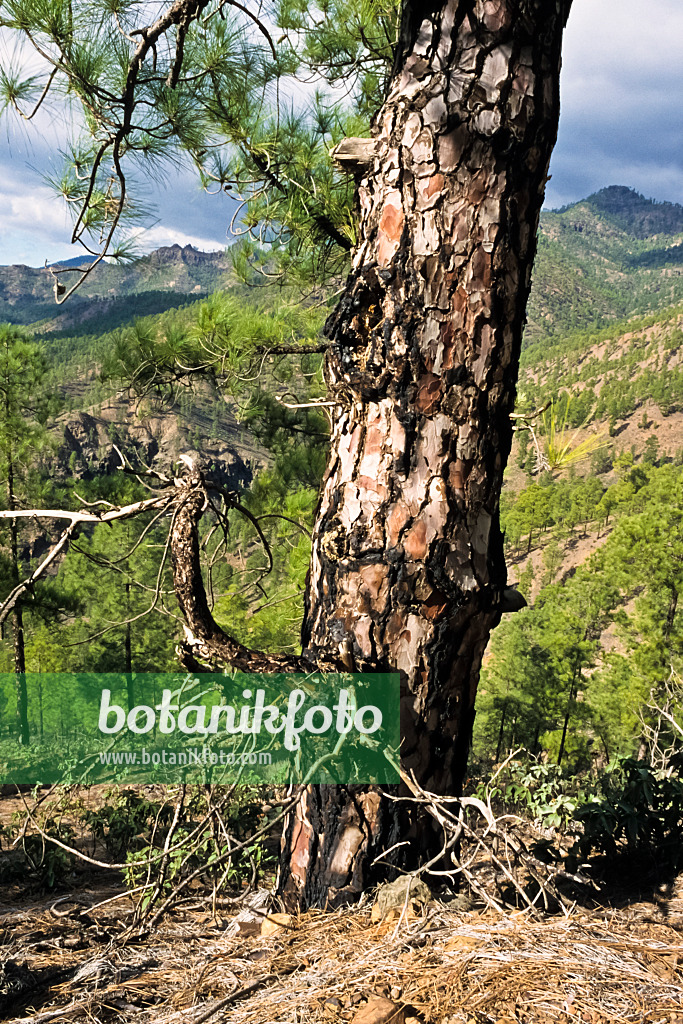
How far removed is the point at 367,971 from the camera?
1.29 m

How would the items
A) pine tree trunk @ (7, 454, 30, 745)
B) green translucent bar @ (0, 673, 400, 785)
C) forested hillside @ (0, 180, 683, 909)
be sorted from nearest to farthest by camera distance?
1. green translucent bar @ (0, 673, 400, 785)
2. forested hillside @ (0, 180, 683, 909)
3. pine tree trunk @ (7, 454, 30, 745)

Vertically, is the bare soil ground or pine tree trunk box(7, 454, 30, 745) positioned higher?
the bare soil ground

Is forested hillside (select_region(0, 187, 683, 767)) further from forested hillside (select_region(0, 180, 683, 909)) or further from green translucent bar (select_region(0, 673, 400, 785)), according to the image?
green translucent bar (select_region(0, 673, 400, 785))

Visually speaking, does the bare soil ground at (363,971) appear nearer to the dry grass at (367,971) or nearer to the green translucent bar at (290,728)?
the dry grass at (367,971)

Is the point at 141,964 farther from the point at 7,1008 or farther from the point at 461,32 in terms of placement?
the point at 461,32

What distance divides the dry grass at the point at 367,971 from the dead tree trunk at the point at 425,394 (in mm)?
227

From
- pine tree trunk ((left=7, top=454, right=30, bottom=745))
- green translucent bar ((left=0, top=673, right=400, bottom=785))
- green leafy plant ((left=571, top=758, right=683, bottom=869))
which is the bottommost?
pine tree trunk ((left=7, top=454, right=30, bottom=745))

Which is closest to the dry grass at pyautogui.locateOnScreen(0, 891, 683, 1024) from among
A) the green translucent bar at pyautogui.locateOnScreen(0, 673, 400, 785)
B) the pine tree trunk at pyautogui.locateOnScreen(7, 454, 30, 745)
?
the green translucent bar at pyautogui.locateOnScreen(0, 673, 400, 785)

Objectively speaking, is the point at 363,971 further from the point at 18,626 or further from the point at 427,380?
the point at 18,626

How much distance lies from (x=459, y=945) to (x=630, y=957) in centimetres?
32

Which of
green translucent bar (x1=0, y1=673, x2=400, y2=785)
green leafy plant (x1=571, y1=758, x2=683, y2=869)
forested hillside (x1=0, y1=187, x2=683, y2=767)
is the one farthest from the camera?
forested hillside (x1=0, y1=187, x2=683, y2=767)

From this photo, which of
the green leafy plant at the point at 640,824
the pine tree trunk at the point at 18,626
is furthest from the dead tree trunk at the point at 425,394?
the pine tree trunk at the point at 18,626

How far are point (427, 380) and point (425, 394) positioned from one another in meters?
0.03

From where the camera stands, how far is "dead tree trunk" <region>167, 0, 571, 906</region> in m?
1.64
